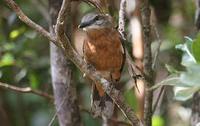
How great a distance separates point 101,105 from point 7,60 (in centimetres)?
70

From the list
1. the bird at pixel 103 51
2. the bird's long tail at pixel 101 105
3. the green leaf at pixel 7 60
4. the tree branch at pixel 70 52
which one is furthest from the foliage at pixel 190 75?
the green leaf at pixel 7 60

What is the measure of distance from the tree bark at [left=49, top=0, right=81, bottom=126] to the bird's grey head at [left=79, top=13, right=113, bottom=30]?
13 centimetres

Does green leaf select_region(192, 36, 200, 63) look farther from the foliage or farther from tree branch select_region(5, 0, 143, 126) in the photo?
tree branch select_region(5, 0, 143, 126)

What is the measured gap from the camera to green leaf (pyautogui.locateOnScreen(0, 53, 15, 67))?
2719 millimetres

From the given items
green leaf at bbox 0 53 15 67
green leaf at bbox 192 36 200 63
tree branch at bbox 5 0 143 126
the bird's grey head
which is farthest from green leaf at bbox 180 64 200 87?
green leaf at bbox 0 53 15 67

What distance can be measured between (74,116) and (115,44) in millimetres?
385

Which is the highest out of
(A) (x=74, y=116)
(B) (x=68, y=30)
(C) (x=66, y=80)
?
(B) (x=68, y=30)

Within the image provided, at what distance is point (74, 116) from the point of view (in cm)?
226

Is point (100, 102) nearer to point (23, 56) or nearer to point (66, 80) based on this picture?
point (66, 80)

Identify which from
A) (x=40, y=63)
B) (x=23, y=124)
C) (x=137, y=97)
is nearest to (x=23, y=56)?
(x=40, y=63)

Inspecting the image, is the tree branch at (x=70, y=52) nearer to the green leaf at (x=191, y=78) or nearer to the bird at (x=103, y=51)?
the green leaf at (x=191, y=78)

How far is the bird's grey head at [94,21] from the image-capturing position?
2271mm

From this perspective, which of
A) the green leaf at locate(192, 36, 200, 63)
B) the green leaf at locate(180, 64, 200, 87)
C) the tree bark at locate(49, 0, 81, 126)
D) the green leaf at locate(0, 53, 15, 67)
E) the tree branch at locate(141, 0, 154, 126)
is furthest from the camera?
the green leaf at locate(0, 53, 15, 67)

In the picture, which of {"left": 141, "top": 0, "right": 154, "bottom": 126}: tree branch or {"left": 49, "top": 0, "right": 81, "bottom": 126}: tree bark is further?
{"left": 49, "top": 0, "right": 81, "bottom": 126}: tree bark
